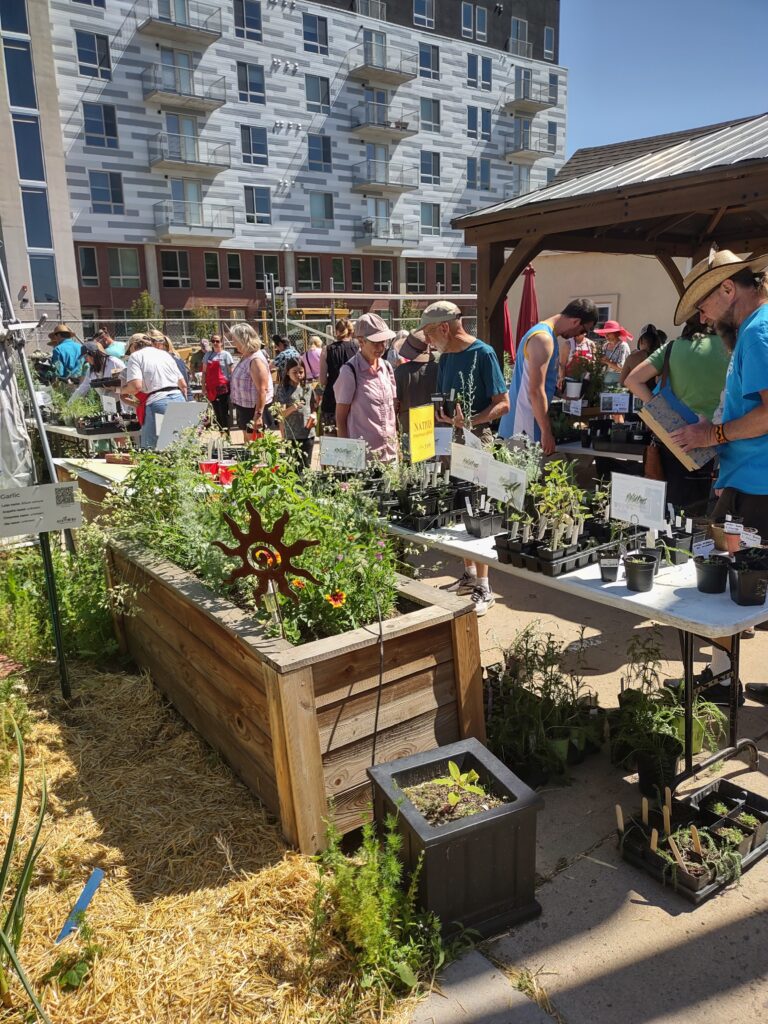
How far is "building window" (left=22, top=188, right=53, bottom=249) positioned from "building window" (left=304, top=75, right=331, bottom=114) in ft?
39.7

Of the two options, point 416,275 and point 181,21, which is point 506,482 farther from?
point 416,275

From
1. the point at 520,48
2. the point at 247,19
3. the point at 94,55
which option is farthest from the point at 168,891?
the point at 520,48

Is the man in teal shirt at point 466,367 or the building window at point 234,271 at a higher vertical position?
the building window at point 234,271

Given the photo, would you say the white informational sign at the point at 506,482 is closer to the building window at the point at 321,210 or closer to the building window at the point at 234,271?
the building window at the point at 234,271

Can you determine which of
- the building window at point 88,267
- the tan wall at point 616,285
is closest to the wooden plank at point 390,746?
the tan wall at point 616,285

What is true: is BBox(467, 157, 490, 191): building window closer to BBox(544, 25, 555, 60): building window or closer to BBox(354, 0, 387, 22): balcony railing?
BBox(354, 0, 387, 22): balcony railing

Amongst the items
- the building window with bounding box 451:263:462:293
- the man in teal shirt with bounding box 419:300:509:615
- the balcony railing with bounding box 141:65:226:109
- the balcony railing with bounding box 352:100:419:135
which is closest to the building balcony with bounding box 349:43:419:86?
the balcony railing with bounding box 352:100:419:135

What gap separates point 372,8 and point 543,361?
35524 millimetres

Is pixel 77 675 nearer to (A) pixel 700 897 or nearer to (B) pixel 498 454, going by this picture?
(B) pixel 498 454

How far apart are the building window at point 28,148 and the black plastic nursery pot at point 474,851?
1111 inches

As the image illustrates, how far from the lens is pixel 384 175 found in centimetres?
3306

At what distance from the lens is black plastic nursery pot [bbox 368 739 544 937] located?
6.02 ft

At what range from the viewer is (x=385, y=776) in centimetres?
202

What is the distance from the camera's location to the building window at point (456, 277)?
3619cm
